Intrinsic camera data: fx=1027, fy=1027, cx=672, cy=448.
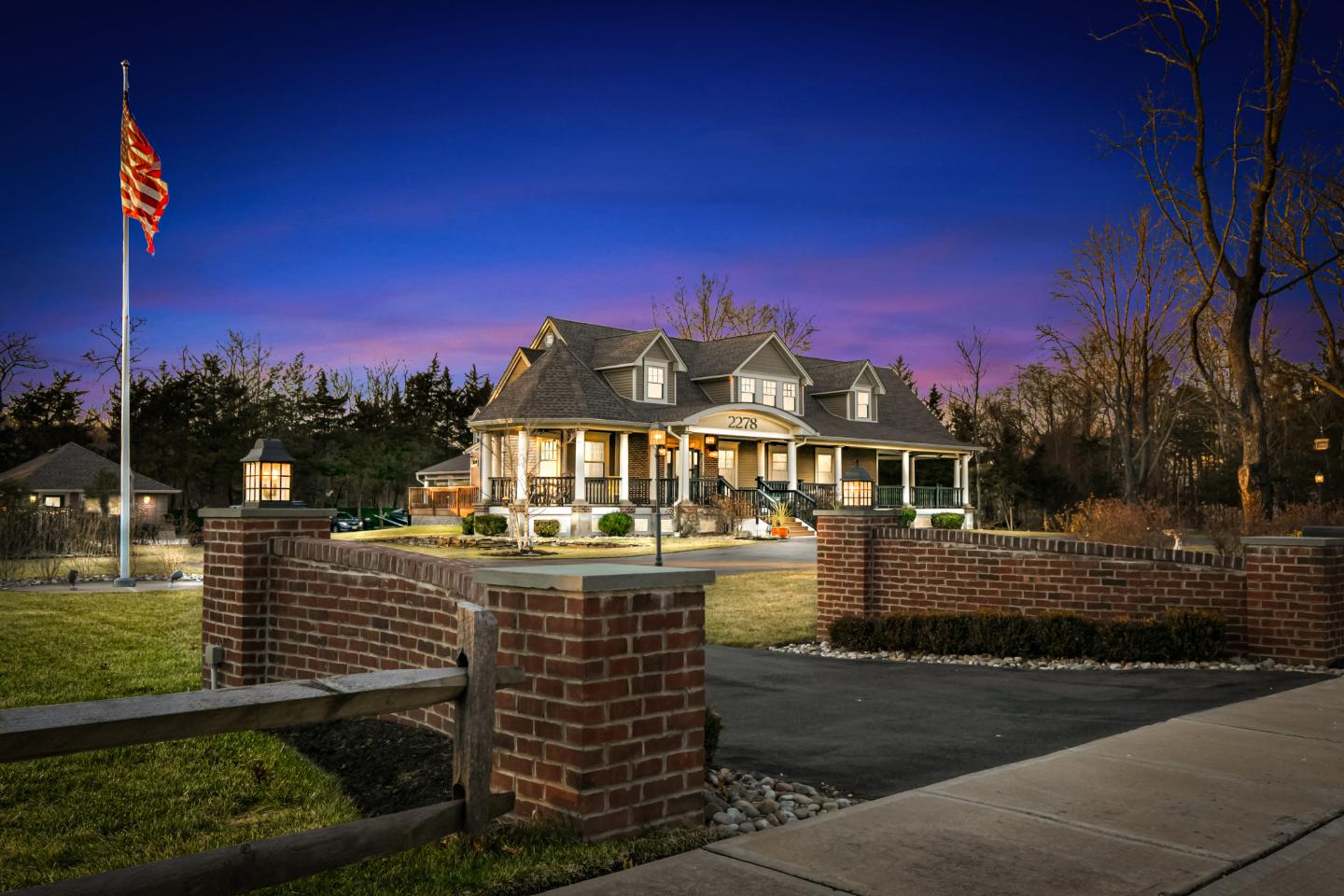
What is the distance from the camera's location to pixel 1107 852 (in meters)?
4.35

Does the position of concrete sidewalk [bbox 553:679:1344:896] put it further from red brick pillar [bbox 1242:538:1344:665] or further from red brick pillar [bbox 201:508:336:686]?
red brick pillar [bbox 201:508:336:686]

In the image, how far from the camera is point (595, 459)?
3753 centimetres

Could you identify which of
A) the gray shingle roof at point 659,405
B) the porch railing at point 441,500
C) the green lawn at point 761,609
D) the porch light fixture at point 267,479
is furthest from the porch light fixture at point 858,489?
the porch railing at point 441,500

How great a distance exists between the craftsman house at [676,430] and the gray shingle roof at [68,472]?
1154 centimetres

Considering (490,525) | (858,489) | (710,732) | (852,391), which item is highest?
(852,391)

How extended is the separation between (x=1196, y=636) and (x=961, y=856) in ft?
23.2

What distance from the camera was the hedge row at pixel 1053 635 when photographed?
33.3ft

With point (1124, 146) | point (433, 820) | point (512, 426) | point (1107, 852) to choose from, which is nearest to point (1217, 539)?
point (1124, 146)

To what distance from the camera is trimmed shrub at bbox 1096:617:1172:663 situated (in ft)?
33.3

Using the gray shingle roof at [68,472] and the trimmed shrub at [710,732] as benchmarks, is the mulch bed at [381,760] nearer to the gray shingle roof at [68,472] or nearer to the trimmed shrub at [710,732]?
the trimmed shrub at [710,732]

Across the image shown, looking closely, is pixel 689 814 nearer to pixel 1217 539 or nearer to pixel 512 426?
pixel 1217 539

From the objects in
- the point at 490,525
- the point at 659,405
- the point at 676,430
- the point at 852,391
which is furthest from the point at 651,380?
the point at 852,391

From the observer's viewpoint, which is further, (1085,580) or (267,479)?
(1085,580)

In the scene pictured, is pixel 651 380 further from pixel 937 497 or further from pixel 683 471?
pixel 937 497
